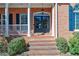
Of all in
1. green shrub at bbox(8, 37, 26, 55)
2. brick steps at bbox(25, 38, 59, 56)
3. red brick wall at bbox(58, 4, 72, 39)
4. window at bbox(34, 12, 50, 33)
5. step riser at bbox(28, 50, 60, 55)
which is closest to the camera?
green shrub at bbox(8, 37, 26, 55)

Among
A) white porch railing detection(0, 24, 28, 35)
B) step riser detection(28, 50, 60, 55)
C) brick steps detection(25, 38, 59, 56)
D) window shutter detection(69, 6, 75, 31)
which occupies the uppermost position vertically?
window shutter detection(69, 6, 75, 31)

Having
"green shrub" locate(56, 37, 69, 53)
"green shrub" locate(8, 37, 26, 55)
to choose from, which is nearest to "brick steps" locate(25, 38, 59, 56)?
"green shrub" locate(56, 37, 69, 53)

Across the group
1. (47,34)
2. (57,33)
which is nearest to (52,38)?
(57,33)

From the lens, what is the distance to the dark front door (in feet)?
101

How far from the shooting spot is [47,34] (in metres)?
29.2

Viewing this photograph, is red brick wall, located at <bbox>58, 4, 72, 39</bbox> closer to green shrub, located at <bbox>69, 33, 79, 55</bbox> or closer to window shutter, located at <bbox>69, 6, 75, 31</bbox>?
window shutter, located at <bbox>69, 6, 75, 31</bbox>

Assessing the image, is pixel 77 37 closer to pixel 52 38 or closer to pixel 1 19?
pixel 52 38

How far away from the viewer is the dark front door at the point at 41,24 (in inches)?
1208

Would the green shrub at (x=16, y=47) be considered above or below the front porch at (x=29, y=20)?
below

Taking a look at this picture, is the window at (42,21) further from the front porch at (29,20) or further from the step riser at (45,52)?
the step riser at (45,52)

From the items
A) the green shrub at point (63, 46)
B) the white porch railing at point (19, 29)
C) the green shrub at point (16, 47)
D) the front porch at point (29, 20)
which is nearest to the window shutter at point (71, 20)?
the front porch at point (29, 20)

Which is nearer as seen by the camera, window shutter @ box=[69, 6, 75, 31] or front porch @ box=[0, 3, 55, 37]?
window shutter @ box=[69, 6, 75, 31]

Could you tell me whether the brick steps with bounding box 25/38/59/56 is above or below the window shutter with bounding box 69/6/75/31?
below

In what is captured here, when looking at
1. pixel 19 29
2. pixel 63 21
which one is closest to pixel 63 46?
pixel 63 21
